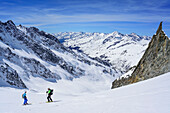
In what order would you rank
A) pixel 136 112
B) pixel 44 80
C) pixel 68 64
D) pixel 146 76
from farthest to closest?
pixel 68 64 → pixel 44 80 → pixel 146 76 → pixel 136 112

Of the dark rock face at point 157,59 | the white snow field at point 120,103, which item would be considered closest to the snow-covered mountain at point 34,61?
the white snow field at point 120,103

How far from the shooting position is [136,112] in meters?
7.64

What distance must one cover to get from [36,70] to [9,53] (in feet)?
64.8

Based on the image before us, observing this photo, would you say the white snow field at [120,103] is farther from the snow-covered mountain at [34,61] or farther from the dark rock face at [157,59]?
the snow-covered mountain at [34,61]

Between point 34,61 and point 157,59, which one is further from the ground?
point 34,61

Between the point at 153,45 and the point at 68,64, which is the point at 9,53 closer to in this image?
the point at 68,64

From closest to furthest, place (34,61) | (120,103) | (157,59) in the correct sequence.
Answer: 1. (120,103)
2. (157,59)
3. (34,61)

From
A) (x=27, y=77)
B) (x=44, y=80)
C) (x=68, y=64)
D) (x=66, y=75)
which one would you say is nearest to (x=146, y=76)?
(x=27, y=77)

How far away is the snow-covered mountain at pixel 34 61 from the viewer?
85831 millimetres

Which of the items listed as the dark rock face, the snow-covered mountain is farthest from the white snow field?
the snow-covered mountain

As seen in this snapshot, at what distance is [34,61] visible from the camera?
102875 mm

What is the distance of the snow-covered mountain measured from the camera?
85.8m

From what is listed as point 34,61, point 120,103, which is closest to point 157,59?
point 120,103

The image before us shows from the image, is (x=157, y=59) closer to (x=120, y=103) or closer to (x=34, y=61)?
(x=120, y=103)
